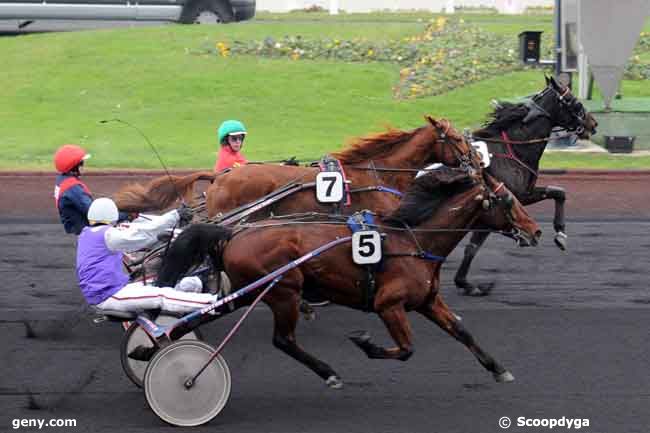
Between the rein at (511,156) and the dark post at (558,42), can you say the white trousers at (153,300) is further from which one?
the dark post at (558,42)

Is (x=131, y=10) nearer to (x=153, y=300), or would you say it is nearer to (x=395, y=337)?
(x=153, y=300)

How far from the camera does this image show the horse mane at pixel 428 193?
7.24 metres

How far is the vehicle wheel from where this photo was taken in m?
24.2

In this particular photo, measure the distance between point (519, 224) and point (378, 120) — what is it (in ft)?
36.9

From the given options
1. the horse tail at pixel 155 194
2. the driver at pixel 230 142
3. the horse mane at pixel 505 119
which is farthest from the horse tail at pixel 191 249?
the horse mane at pixel 505 119

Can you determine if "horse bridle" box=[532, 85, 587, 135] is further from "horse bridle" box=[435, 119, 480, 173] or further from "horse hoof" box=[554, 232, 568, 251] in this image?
"horse bridle" box=[435, 119, 480, 173]

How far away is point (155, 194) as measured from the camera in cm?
923

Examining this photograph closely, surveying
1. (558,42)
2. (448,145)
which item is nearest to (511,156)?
(448,145)

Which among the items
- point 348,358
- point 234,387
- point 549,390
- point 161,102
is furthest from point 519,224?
point 161,102

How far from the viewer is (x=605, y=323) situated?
895cm

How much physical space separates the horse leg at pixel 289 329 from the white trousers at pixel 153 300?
39cm

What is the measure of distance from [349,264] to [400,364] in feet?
4.04

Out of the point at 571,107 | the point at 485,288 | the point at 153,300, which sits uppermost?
the point at 571,107

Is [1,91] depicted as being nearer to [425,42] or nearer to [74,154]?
[425,42]
